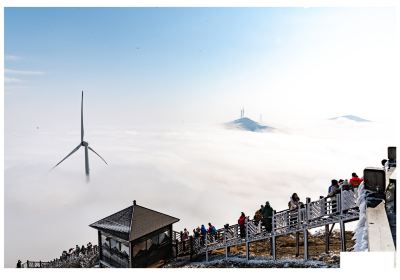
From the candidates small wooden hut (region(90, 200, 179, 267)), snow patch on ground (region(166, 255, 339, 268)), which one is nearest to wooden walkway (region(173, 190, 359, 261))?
snow patch on ground (region(166, 255, 339, 268))

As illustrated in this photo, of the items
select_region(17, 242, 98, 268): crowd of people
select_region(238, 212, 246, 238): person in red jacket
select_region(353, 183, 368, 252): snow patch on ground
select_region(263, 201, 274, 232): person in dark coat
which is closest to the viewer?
select_region(353, 183, 368, 252): snow patch on ground

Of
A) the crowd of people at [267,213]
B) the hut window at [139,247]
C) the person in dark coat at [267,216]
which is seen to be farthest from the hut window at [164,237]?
the person in dark coat at [267,216]

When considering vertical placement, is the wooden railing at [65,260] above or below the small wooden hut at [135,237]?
below

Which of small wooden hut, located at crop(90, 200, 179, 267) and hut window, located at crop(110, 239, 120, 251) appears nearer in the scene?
small wooden hut, located at crop(90, 200, 179, 267)

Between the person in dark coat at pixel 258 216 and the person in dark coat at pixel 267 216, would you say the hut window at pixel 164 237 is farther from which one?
the person in dark coat at pixel 267 216

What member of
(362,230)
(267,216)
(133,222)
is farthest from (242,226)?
(362,230)

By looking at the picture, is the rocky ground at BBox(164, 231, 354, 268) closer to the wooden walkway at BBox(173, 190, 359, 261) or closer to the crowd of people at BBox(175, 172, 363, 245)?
the wooden walkway at BBox(173, 190, 359, 261)
